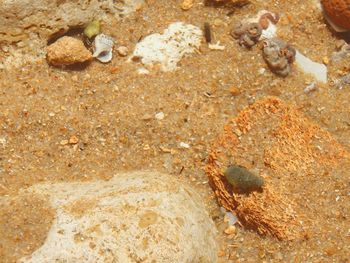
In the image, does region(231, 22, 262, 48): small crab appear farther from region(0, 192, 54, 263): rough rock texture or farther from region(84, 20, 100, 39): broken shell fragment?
region(0, 192, 54, 263): rough rock texture

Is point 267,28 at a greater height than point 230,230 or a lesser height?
greater

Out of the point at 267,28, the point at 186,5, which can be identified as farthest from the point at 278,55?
the point at 186,5

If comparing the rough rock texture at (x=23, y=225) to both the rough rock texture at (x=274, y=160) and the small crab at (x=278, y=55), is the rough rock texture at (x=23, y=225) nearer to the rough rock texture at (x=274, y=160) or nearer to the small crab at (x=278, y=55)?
the rough rock texture at (x=274, y=160)

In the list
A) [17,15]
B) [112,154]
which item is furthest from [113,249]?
[17,15]

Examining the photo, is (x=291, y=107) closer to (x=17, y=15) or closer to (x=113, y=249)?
(x=113, y=249)

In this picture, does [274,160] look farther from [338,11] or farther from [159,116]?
[338,11]

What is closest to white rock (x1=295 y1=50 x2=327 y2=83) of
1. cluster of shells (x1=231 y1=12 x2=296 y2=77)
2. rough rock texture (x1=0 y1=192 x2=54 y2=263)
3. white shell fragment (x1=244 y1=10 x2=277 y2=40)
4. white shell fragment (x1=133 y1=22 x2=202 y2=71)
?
cluster of shells (x1=231 y1=12 x2=296 y2=77)

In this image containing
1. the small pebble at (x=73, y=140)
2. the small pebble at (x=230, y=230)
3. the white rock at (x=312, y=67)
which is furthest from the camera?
the white rock at (x=312, y=67)

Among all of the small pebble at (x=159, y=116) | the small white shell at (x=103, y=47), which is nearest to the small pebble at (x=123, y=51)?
the small white shell at (x=103, y=47)
